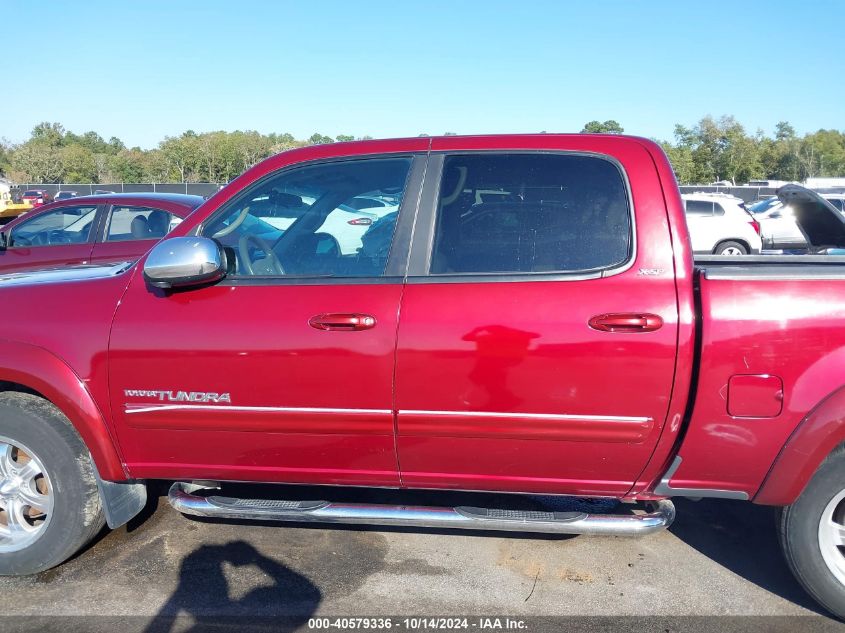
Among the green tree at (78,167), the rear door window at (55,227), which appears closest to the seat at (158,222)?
the rear door window at (55,227)

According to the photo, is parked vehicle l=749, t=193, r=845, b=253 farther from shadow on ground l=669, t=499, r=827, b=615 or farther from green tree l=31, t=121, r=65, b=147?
green tree l=31, t=121, r=65, b=147

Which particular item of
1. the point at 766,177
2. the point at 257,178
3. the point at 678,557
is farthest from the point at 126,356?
the point at 766,177

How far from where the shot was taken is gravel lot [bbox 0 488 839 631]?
9.50 ft

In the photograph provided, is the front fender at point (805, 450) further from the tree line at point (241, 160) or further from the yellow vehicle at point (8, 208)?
the tree line at point (241, 160)

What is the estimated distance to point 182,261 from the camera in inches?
106

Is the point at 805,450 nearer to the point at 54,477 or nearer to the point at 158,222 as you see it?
the point at 54,477

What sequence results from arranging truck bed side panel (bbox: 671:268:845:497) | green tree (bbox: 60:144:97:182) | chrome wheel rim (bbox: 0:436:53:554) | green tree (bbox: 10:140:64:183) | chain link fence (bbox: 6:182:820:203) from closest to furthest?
truck bed side panel (bbox: 671:268:845:497)
chrome wheel rim (bbox: 0:436:53:554)
chain link fence (bbox: 6:182:820:203)
green tree (bbox: 10:140:64:183)
green tree (bbox: 60:144:97:182)

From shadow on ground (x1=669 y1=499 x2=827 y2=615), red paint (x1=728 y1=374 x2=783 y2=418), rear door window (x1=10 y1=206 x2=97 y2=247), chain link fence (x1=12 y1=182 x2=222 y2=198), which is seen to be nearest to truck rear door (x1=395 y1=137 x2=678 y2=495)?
red paint (x1=728 y1=374 x2=783 y2=418)

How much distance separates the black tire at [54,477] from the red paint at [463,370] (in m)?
0.14

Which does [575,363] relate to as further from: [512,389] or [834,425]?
[834,425]

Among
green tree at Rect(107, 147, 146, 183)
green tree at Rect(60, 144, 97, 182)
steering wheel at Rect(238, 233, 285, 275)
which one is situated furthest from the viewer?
green tree at Rect(60, 144, 97, 182)

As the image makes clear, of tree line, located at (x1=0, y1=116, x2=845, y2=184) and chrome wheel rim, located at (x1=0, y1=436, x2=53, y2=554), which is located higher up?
tree line, located at (x1=0, y1=116, x2=845, y2=184)

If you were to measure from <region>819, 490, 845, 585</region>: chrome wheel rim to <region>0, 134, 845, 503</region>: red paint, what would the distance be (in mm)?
251

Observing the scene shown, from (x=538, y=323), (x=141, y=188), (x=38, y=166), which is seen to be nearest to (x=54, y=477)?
(x=538, y=323)
